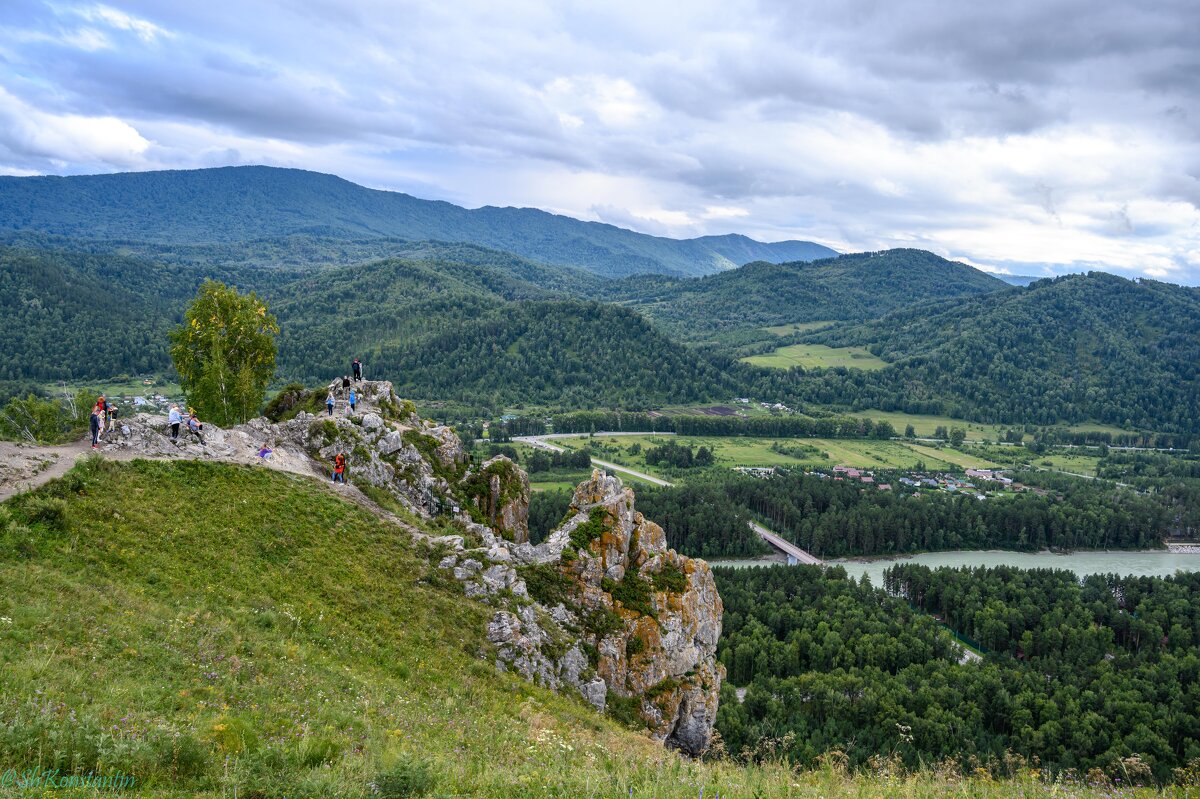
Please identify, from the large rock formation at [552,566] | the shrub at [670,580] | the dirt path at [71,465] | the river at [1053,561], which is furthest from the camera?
the river at [1053,561]

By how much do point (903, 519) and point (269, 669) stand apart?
146554 mm

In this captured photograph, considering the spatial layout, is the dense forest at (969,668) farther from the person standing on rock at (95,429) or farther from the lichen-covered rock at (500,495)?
the person standing on rock at (95,429)

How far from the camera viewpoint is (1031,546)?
14550 cm

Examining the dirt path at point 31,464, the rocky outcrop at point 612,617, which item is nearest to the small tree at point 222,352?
the dirt path at point 31,464

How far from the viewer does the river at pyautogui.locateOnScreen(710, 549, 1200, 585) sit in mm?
132375

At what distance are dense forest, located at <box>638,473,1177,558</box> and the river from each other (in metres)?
2.28

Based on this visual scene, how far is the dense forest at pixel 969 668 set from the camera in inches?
2613

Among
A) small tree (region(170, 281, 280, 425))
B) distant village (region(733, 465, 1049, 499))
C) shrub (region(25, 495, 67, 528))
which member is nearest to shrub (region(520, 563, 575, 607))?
shrub (region(25, 495, 67, 528))

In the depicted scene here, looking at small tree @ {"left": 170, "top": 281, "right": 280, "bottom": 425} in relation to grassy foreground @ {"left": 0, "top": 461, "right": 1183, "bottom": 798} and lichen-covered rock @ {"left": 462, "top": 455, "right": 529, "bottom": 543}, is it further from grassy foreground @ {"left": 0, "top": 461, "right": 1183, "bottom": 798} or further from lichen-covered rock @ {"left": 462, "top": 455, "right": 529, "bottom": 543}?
grassy foreground @ {"left": 0, "top": 461, "right": 1183, "bottom": 798}

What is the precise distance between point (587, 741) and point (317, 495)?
2366cm

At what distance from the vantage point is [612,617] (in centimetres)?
A: 4153

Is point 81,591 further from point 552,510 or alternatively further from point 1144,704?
point 552,510

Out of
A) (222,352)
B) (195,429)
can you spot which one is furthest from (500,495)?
(222,352)

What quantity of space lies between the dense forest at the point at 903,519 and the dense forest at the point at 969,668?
24.8m
